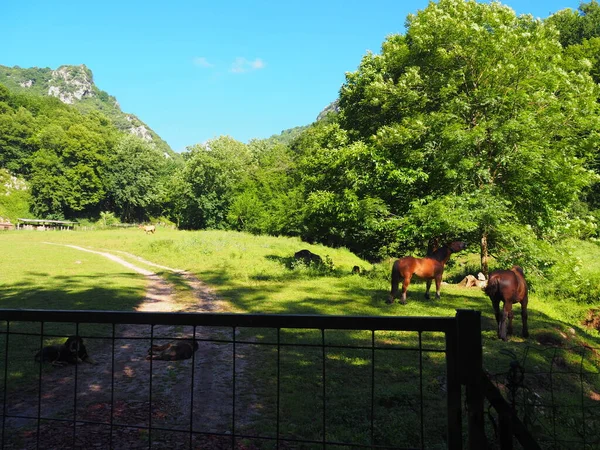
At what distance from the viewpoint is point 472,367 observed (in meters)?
2.37

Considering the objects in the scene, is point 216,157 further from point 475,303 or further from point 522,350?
point 522,350

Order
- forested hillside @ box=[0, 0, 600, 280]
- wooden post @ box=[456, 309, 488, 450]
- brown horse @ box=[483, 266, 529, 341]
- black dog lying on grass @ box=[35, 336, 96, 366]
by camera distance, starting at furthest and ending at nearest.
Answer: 1. forested hillside @ box=[0, 0, 600, 280]
2. brown horse @ box=[483, 266, 529, 341]
3. black dog lying on grass @ box=[35, 336, 96, 366]
4. wooden post @ box=[456, 309, 488, 450]

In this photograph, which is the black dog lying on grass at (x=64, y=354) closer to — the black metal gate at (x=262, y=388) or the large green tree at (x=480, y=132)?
the black metal gate at (x=262, y=388)

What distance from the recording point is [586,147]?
1986 cm

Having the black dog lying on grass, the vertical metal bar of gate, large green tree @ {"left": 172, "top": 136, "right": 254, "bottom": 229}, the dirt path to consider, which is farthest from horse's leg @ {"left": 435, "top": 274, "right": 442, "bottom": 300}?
large green tree @ {"left": 172, "top": 136, "right": 254, "bottom": 229}

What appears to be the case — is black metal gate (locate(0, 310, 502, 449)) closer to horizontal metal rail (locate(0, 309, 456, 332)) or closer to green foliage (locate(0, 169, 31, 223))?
horizontal metal rail (locate(0, 309, 456, 332))

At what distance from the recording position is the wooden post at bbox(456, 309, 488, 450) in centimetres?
234

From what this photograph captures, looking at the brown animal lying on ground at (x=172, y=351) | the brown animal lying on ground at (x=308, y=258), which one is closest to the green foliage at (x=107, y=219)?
the brown animal lying on ground at (x=308, y=258)

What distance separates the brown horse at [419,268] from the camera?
14.5 m

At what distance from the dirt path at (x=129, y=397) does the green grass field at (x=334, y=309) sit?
0.81 meters

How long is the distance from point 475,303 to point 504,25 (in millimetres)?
13175

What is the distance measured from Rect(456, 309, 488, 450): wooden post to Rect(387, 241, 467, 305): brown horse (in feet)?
39.9

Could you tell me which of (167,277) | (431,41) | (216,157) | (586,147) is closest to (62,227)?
(216,157)

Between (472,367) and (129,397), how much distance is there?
576 cm
